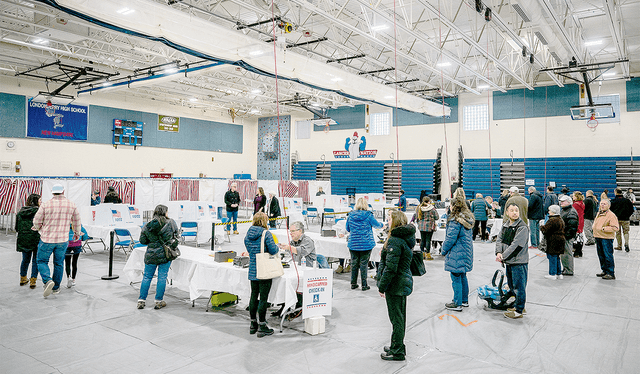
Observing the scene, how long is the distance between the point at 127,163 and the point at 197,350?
18132 millimetres

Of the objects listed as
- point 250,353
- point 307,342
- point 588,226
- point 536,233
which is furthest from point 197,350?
point 588,226

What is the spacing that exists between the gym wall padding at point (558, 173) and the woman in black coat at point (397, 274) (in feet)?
46.6

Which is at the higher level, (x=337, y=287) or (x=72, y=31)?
(x=72, y=31)

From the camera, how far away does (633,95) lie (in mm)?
15141

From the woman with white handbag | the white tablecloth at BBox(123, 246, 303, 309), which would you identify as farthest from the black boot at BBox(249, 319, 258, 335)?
the white tablecloth at BBox(123, 246, 303, 309)

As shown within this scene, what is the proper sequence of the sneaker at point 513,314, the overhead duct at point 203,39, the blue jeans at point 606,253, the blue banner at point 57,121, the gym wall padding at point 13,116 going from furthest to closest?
1. the blue banner at point 57,121
2. the gym wall padding at point 13,116
3. the blue jeans at point 606,253
4. the overhead duct at point 203,39
5. the sneaker at point 513,314

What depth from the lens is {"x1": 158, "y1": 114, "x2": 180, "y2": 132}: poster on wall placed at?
21.2 metres

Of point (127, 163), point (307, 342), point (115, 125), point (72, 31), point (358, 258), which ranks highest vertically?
point (72, 31)

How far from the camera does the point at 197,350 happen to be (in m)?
3.87

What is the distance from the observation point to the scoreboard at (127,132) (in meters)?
19.3

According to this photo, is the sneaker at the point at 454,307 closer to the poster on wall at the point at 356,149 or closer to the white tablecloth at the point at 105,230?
the white tablecloth at the point at 105,230

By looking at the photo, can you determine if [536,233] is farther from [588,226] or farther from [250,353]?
[250,353]

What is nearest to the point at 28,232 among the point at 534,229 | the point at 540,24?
the point at 540,24

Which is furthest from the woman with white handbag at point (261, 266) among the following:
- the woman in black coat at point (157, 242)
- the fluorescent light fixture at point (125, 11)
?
the fluorescent light fixture at point (125, 11)
